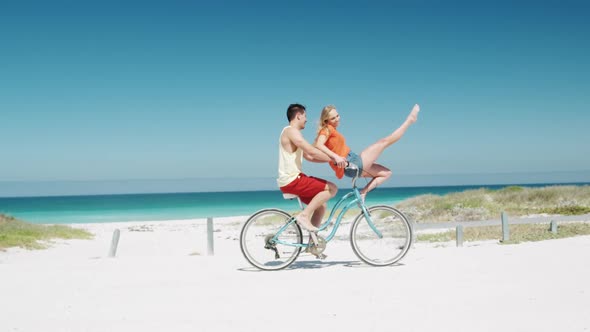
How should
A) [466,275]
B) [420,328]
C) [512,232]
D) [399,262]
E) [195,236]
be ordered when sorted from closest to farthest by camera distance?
[420,328]
[466,275]
[399,262]
[512,232]
[195,236]

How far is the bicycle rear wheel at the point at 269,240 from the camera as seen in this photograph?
757 cm

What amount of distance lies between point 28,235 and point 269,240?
47.4 feet

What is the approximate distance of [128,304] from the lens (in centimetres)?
584

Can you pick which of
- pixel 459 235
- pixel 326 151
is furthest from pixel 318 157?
pixel 459 235

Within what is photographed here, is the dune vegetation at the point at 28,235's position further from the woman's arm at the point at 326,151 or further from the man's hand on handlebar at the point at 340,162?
the man's hand on handlebar at the point at 340,162

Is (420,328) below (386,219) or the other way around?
below

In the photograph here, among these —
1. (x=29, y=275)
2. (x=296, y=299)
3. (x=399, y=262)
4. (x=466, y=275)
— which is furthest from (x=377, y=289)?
(x=29, y=275)

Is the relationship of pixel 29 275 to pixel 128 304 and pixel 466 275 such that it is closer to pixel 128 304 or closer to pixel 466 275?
pixel 128 304

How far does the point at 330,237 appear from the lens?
25.6 ft

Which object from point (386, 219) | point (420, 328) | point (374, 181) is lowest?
point (420, 328)

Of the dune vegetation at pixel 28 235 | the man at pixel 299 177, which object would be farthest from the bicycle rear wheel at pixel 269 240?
the dune vegetation at pixel 28 235

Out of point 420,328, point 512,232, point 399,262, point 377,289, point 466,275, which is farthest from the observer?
point 512,232

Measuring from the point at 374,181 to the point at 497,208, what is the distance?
19.2 metres

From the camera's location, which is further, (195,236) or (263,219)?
(195,236)
